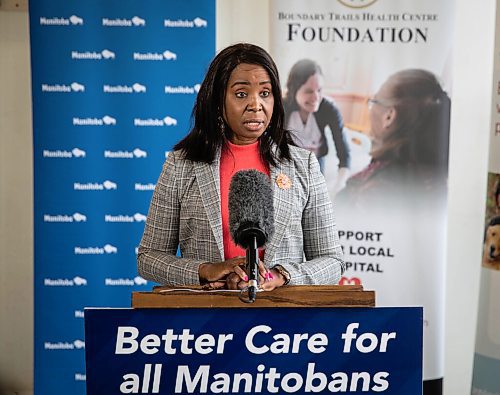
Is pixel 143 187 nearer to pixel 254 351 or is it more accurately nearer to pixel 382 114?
pixel 382 114

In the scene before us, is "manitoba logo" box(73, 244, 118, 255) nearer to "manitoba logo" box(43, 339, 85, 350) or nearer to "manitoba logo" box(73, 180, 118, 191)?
"manitoba logo" box(73, 180, 118, 191)

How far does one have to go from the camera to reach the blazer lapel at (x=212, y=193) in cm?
216

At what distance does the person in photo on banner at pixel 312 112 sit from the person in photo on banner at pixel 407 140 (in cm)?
17

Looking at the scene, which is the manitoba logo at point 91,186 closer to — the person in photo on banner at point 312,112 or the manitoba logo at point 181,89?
the manitoba logo at point 181,89

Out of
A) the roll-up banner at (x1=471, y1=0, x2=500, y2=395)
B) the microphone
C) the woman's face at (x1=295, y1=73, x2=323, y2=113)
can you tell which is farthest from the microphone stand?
the woman's face at (x1=295, y1=73, x2=323, y2=113)

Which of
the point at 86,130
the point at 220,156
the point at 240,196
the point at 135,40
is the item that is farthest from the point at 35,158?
the point at 240,196

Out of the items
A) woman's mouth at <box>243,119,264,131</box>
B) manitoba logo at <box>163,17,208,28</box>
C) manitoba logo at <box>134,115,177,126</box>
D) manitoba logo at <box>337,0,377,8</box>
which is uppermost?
manitoba logo at <box>337,0,377,8</box>

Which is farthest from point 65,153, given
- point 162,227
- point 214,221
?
point 214,221

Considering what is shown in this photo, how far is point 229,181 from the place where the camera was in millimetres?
2213

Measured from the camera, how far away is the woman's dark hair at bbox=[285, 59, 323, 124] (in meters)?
4.14

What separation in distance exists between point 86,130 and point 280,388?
2.81m

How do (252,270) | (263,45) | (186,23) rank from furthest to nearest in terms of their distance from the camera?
(263,45) → (186,23) → (252,270)

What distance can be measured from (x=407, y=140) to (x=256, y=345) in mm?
2674

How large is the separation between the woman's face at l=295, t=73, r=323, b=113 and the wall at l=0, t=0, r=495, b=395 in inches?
25.5
